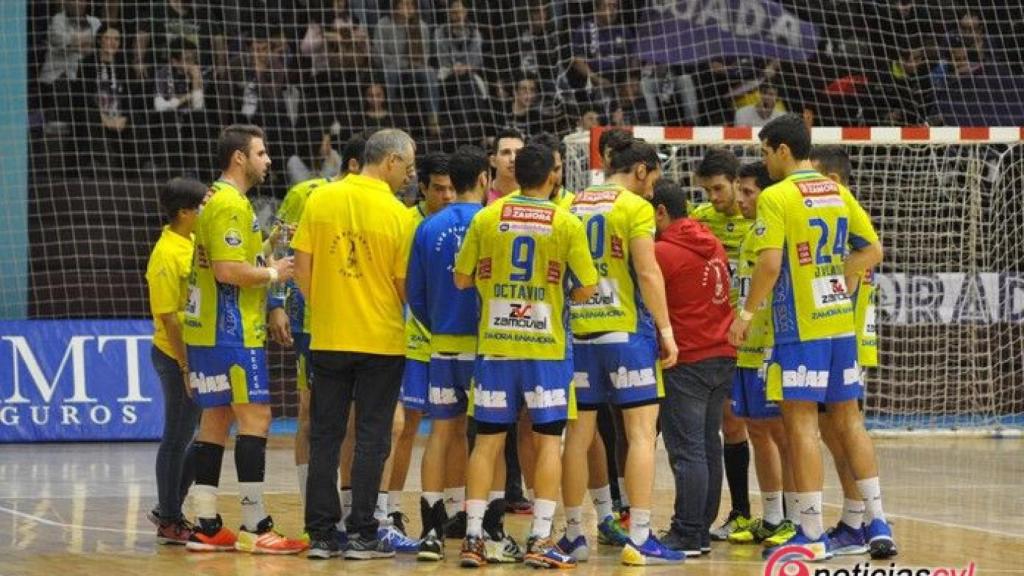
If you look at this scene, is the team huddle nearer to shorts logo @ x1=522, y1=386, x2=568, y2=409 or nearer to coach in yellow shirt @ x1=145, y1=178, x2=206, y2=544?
shorts logo @ x1=522, y1=386, x2=568, y2=409

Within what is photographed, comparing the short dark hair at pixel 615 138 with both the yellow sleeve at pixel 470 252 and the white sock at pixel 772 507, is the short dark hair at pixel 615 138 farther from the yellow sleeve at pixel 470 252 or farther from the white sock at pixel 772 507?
the white sock at pixel 772 507

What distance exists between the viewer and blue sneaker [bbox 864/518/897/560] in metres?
8.98

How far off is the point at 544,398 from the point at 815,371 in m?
1.42

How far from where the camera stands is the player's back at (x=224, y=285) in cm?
907

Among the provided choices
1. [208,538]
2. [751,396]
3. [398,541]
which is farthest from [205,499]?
[751,396]

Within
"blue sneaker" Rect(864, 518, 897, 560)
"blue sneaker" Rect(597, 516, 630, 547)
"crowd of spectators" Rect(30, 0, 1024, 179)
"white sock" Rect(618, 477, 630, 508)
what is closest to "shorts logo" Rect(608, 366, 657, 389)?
"blue sneaker" Rect(597, 516, 630, 547)

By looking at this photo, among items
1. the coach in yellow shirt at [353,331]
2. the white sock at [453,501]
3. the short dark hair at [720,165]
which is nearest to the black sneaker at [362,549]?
the coach in yellow shirt at [353,331]

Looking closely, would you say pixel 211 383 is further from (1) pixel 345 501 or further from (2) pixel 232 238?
(1) pixel 345 501

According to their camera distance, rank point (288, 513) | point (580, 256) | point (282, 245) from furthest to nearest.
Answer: point (288, 513) < point (282, 245) < point (580, 256)

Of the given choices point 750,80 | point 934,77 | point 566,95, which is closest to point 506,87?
point 566,95

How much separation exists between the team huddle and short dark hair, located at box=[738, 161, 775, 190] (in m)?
0.44

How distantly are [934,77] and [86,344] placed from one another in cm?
989

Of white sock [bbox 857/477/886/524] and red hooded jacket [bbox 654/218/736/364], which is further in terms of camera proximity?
red hooded jacket [bbox 654/218/736/364]

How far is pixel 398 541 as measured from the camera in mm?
9266
